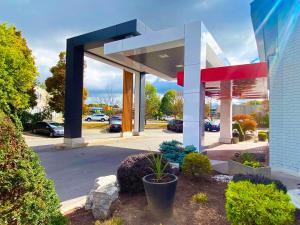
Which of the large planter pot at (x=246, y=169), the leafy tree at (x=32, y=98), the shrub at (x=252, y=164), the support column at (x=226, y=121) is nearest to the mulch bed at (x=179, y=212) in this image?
the large planter pot at (x=246, y=169)

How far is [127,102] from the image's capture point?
1961 centimetres

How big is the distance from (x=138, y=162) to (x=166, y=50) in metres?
7.02

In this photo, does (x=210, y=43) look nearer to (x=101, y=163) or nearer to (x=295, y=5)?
(x=295, y=5)

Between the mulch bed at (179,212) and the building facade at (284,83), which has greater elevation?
the building facade at (284,83)

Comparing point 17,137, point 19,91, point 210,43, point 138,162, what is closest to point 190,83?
point 210,43

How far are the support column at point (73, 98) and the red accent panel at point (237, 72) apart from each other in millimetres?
8130

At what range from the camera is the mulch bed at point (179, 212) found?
163 inches

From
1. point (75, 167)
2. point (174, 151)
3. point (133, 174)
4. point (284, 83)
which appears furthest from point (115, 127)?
point (133, 174)

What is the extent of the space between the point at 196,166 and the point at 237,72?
4.05 meters

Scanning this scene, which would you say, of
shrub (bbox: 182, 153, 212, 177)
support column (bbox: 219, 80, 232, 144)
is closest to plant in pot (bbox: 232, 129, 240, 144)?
support column (bbox: 219, 80, 232, 144)

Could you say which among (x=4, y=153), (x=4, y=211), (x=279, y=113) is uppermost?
(x=279, y=113)

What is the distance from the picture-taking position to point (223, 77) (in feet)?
28.0

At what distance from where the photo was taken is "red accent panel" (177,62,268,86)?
8047 mm

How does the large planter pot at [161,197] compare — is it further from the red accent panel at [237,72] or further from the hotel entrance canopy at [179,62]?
the red accent panel at [237,72]
